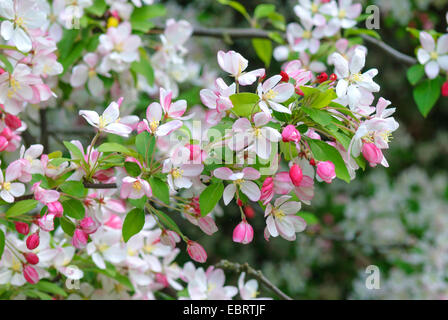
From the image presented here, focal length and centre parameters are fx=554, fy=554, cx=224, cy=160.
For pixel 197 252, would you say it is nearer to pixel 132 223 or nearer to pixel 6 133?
pixel 132 223

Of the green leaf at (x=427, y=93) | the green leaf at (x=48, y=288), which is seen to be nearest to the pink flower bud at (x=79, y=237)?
the green leaf at (x=48, y=288)

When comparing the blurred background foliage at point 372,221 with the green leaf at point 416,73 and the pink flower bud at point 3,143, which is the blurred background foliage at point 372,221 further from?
the pink flower bud at point 3,143

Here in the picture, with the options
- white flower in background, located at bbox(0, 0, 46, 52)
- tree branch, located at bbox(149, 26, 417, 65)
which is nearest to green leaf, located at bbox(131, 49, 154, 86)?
tree branch, located at bbox(149, 26, 417, 65)

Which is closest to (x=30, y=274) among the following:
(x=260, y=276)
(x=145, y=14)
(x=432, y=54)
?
(x=260, y=276)

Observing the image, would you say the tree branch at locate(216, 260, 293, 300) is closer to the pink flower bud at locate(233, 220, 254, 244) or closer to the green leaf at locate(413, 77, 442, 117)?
the pink flower bud at locate(233, 220, 254, 244)

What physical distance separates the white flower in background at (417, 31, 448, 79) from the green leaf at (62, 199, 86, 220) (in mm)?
989

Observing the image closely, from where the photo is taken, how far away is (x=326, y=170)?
0.88 m

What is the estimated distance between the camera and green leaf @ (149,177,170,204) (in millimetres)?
890

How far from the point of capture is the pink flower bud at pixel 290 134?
0.84 m

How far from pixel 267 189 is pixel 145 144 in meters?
0.22

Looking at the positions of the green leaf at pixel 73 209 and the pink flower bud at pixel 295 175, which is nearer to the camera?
the pink flower bud at pixel 295 175

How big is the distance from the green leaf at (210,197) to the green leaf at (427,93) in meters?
0.81

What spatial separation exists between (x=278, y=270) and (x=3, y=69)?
237 centimetres

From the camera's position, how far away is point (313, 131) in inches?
37.0
